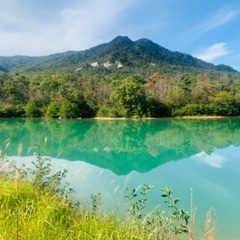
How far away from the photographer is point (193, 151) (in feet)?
62.9

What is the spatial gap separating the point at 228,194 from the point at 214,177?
2.39m

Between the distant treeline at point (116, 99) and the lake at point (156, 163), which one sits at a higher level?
the distant treeline at point (116, 99)

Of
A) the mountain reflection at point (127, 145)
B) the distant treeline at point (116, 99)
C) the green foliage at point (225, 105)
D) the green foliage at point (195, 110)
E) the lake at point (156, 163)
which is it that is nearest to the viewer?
the lake at point (156, 163)

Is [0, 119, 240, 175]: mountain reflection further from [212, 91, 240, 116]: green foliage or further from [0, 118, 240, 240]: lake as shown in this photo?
[212, 91, 240, 116]: green foliage

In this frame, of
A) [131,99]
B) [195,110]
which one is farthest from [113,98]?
[195,110]

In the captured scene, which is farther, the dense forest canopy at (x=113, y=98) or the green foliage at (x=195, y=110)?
the green foliage at (x=195, y=110)

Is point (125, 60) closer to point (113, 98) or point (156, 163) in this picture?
point (113, 98)

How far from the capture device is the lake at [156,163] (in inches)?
302

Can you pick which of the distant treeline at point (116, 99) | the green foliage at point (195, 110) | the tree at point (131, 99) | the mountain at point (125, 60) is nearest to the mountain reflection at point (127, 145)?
the tree at point (131, 99)

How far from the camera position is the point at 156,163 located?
14766 mm

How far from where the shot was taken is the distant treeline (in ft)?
132

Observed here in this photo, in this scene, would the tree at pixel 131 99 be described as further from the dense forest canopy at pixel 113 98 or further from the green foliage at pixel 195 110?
the green foliage at pixel 195 110

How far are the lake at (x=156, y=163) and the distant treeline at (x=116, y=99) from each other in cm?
1108

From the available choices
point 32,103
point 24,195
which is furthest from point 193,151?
point 32,103
